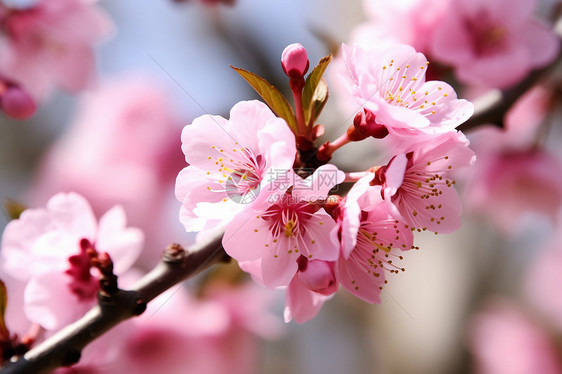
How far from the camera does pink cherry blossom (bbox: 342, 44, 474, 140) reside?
71cm

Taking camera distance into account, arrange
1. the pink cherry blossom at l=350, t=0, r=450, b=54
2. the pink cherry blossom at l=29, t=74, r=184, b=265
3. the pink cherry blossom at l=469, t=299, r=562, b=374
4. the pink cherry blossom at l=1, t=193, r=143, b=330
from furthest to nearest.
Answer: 1. the pink cherry blossom at l=469, t=299, r=562, b=374
2. the pink cherry blossom at l=29, t=74, r=184, b=265
3. the pink cherry blossom at l=350, t=0, r=450, b=54
4. the pink cherry blossom at l=1, t=193, r=143, b=330

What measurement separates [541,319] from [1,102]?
3767 millimetres

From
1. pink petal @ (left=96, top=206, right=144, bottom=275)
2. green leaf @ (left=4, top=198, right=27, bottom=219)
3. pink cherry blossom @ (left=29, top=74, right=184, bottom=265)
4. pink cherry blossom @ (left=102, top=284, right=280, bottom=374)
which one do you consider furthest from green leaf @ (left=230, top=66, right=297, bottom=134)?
pink cherry blossom @ (left=29, top=74, right=184, bottom=265)

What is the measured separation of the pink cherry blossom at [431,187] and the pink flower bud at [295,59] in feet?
0.59

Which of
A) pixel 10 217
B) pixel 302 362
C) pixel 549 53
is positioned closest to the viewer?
pixel 10 217

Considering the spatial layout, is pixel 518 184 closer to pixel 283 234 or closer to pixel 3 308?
pixel 283 234

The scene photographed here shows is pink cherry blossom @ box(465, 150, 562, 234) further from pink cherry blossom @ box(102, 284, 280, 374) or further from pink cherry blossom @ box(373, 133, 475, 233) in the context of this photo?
pink cherry blossom @ box(373, 133, 475, 233)

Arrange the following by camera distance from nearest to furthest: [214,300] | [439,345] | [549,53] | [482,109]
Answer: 1. [482,109]
2. [549,53]
3. [214,300]
4. [439,345]

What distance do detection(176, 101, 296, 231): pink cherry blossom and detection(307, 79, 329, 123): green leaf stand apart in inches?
3.8

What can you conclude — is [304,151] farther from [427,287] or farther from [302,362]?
[302,362]

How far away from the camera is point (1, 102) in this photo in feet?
3.81

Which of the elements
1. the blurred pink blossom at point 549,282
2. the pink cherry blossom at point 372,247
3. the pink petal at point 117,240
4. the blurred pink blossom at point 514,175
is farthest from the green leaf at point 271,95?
the blurred pink blossom at point 549,282

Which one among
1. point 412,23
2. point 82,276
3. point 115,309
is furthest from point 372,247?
point 412,23

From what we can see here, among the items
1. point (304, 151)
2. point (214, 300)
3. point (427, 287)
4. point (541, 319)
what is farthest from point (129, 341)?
point (541, 319)
